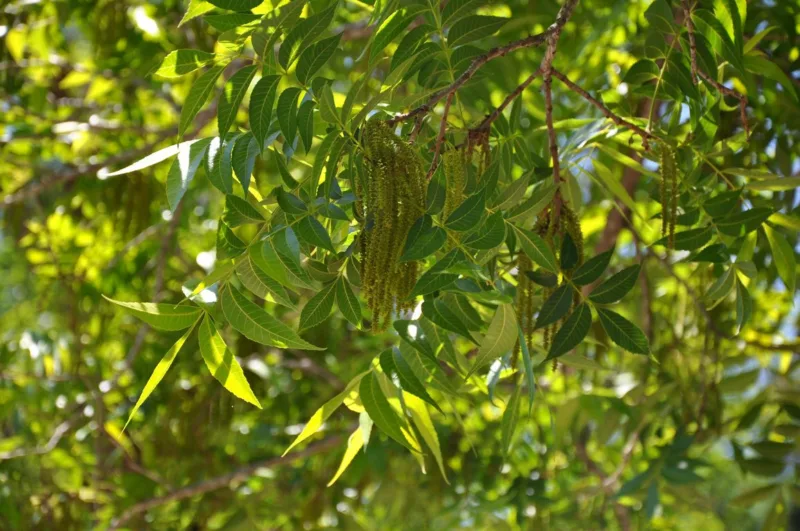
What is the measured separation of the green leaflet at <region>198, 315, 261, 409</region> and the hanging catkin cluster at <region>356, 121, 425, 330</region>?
16cm

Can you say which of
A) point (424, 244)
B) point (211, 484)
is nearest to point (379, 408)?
point (424, 244)

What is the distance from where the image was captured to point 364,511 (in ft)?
10.9

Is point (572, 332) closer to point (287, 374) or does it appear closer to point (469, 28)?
point (469, 28)

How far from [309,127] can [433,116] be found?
0.36 metres

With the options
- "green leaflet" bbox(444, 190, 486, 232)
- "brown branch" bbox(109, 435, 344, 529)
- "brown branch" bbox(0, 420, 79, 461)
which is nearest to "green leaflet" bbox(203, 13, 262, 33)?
"green leaflet" bbox(444, 190, 486, 232)

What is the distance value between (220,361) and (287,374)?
217 cm

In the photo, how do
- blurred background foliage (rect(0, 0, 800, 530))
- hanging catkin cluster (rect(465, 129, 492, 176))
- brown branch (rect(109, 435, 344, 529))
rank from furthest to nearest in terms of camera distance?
brown branch (rect(109, 435, 344, 529))
blurred background foliage (rect(0, 0, 800, 530))
hanging catkin cluster (rect(465, 129, 492, 176))

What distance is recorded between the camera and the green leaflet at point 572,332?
1136mm

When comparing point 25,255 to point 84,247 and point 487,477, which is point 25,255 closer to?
point 84,247

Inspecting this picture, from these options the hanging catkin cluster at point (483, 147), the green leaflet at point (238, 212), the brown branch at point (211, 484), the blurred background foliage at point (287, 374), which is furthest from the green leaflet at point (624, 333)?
the brown branch at point (211, 484)

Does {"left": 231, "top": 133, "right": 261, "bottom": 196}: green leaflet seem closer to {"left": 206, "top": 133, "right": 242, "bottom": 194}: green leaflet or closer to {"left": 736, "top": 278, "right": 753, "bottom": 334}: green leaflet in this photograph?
{"left": 206, "top": 133, "right": 242, "bottom": 194}: green leaflet

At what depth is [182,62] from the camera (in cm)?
111

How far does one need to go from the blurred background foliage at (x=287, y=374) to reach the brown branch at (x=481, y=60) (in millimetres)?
746

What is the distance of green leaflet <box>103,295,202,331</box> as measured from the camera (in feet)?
3.34
